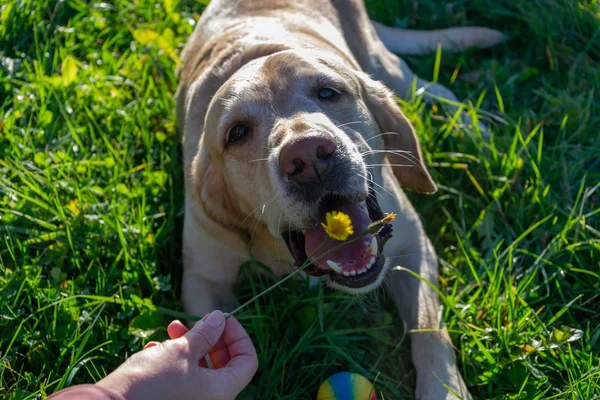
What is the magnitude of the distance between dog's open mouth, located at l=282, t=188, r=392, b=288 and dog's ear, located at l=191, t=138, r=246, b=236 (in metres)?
0.53

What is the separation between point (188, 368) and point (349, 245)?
37.2 inches

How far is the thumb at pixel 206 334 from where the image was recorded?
88.2 inches

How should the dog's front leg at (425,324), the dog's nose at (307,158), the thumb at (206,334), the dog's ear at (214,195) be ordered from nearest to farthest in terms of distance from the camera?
the thumb at (206,334) < the dog's nose at (307,158) < the dog's front leg at (425,324) < the dog's ear at (214,195)

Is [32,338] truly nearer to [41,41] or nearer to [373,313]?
[373,313]

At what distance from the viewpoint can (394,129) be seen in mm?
3506

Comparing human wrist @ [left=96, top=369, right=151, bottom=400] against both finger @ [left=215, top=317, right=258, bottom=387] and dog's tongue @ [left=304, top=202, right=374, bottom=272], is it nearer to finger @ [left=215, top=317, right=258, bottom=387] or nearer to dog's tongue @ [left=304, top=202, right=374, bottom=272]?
finger @ [left=215, top=317, right=258, bottom=387]

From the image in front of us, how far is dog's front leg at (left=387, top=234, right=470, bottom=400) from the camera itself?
3.09 metres

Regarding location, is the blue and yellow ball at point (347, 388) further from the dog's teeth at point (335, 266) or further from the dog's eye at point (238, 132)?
the dog's eye at point (238, 132)

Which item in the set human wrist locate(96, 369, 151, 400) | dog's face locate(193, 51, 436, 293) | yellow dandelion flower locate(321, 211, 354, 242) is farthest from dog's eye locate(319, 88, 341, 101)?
human wrist locate(96, 369, 151, 400)

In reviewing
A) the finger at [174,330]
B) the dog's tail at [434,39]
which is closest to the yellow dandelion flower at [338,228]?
the finger at [174,330]

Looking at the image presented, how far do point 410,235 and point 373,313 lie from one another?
425mm

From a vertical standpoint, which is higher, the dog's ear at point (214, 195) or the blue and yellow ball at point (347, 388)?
the dog's ear at point (214, 195)

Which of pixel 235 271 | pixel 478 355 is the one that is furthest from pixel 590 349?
pixel 235 271

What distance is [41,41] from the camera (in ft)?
15.9
